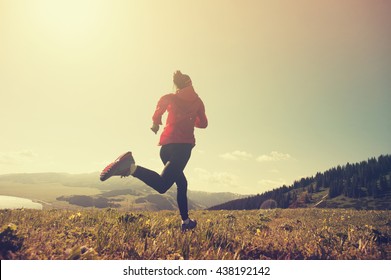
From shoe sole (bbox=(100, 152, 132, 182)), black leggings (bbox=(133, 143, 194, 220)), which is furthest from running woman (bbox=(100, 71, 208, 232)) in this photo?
shoe sole (bbox=(100, 152, 132, 182))

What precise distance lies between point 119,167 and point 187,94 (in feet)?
7.72

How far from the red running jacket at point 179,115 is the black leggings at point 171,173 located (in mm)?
178

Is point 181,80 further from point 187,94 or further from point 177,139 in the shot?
point 177,139

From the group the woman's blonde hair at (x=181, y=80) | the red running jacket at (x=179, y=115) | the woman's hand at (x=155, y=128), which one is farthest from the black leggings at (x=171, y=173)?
the woman's blonde hair at (x=181, y=80)

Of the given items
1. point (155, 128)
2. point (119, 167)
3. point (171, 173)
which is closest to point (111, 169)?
point (119, 167)

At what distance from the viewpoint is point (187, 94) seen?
6.45 metres

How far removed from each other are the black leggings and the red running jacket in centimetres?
18

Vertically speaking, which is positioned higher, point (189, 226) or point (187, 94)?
point (187, 94)

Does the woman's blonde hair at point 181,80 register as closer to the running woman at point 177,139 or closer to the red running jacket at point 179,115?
the running woman at point 177,139

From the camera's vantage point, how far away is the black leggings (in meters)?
5.76

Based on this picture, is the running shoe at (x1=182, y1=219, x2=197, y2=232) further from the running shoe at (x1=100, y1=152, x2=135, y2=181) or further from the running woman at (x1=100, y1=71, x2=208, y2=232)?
the running shoe at (x1=100, y1=152, x2=135, y2=181)
